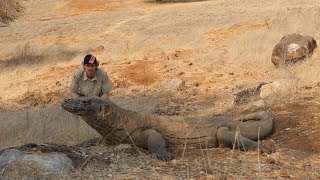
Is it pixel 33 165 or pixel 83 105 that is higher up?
pixel 83 105

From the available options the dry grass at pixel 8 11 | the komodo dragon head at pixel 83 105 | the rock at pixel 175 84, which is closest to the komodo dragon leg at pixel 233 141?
the komodo dragon head at pixel 83 105

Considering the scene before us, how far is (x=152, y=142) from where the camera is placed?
5.95 metres

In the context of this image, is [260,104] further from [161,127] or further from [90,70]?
[90,70]

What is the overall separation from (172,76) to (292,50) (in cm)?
294

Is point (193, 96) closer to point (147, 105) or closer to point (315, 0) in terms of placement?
point (147, 105)

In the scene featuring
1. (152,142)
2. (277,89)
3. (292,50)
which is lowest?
(152,142)

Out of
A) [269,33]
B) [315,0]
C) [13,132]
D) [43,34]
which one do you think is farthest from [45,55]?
[315,0]

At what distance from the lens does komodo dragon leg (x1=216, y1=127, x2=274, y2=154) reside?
225 inches

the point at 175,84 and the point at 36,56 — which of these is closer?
the point at 175,84

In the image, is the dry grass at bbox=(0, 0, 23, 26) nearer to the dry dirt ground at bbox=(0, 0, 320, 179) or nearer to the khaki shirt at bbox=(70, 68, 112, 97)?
the dry dirt ground at bbox=(0, 0, 320, 179)

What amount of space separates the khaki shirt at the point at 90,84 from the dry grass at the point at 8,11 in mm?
11735

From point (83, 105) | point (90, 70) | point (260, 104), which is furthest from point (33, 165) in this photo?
point (260, 104)

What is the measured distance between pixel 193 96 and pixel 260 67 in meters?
2.25

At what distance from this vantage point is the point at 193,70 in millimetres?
13117
